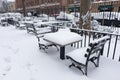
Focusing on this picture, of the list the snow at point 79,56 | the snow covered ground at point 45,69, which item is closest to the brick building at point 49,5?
the snow covered ground at point 45,69

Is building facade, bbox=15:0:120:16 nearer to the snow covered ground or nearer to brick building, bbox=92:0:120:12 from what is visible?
brick building, bbox=92:0:120:12

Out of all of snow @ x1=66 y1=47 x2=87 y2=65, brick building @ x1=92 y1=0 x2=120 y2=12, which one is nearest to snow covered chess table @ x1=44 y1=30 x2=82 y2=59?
snow @ x1=66 y1=47 x2=87 y2=65

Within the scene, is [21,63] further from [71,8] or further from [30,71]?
[71,8]

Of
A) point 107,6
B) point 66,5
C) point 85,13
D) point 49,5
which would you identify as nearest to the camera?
point 85,13

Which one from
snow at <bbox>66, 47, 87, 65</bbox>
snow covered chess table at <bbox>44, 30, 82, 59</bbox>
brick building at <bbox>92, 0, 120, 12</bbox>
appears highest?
brick building at <bbox>92, 0, 120, 12</bbox>

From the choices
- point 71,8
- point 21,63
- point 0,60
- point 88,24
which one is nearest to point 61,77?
point 21,63

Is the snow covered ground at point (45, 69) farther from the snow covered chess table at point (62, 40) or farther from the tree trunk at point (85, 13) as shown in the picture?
the tree trunk at point (85, 13)

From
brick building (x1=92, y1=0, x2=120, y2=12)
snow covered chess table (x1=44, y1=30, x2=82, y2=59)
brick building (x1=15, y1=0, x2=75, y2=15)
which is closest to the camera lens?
snow covered chess table (x1=44, y1=30, x2=82, y2=59)

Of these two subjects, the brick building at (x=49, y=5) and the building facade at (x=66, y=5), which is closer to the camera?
the building facade at (x=66, y=5)

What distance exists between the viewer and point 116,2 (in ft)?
47.3

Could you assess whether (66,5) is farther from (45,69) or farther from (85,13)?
(45,69)

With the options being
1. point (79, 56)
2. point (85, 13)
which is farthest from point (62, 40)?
point (85, 13)

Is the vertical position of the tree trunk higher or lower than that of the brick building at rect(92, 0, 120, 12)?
lower

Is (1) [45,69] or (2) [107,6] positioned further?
(2) [107,6]
